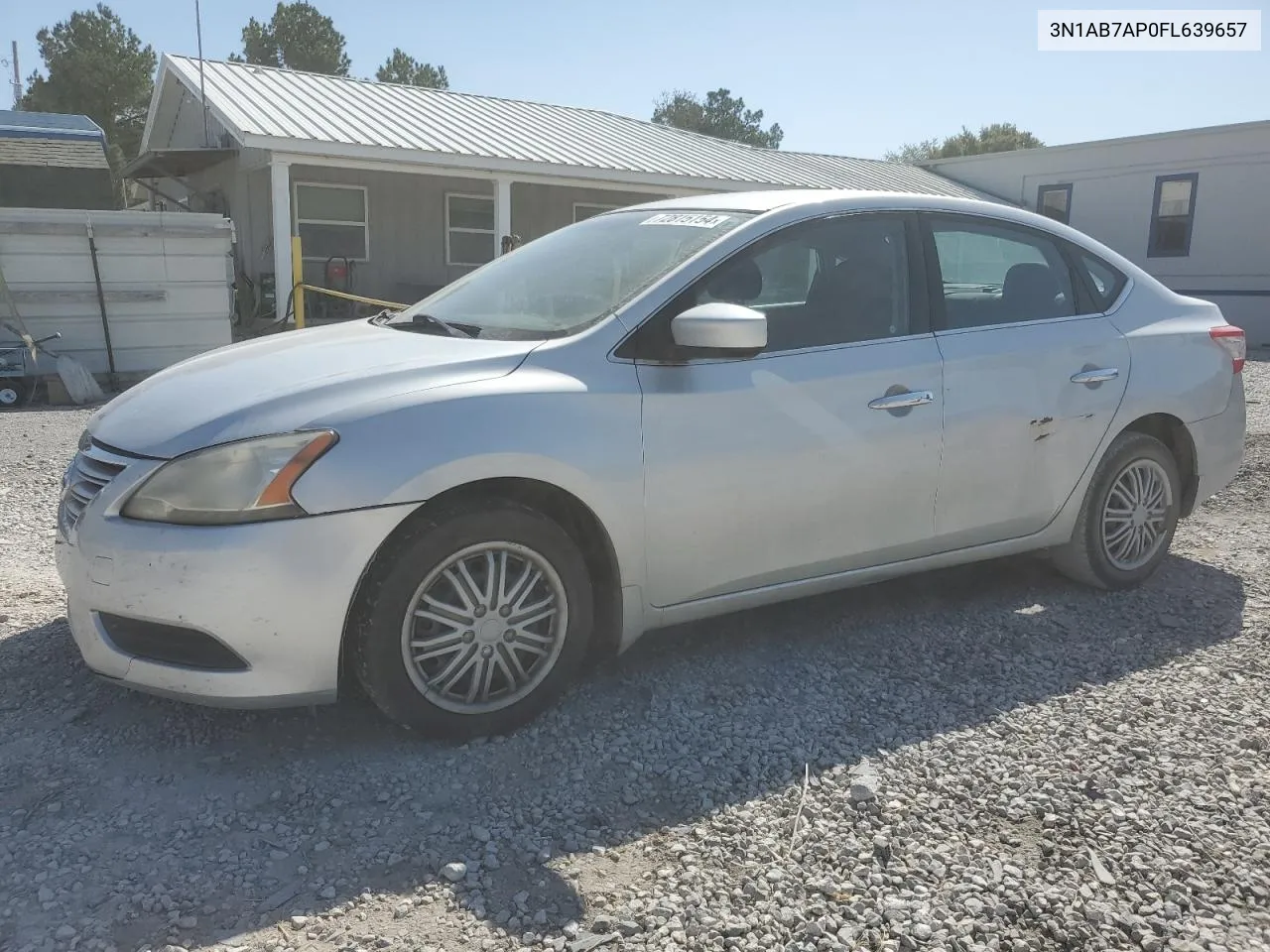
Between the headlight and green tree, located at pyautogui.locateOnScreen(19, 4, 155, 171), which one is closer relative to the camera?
the headlight

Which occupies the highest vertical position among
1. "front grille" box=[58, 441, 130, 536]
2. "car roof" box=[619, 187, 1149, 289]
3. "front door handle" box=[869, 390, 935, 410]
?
"car roof" box=[619, 187, 1149, 289]

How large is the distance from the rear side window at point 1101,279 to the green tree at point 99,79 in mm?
38239

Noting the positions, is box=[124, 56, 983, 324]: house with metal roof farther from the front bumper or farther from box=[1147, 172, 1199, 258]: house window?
the front bumper

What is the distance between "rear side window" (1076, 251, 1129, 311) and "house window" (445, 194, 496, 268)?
46.7 feet

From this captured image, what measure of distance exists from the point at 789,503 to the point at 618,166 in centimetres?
1359

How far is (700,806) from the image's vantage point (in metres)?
2.87

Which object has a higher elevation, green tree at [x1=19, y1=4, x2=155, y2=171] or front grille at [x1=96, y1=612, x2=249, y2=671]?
green tree at [x1=19, y1=4, x2=155, y2=171]

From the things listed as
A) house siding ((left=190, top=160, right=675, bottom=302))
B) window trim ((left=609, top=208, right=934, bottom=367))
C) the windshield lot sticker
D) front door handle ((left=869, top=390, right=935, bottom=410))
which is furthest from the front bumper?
house siding ((left=190, top=160, right=675, bottom=302))

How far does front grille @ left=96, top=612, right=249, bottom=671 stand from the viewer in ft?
9.33

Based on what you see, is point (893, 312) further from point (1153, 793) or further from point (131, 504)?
point (131, 504)

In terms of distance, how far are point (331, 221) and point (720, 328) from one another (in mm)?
14951

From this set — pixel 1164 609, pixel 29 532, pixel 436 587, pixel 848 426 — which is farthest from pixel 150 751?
pixel 1164 609

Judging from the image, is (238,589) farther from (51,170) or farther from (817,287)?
(51,170)

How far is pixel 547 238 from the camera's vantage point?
438cm
